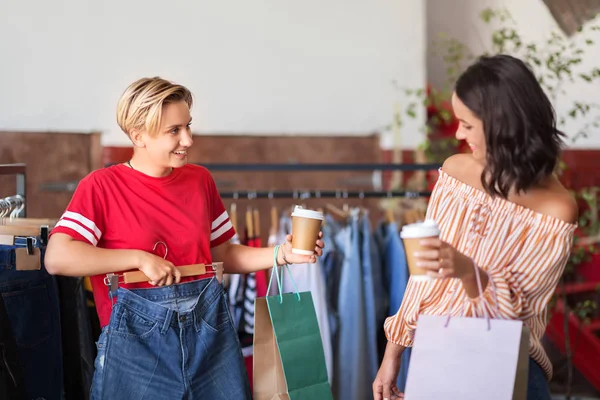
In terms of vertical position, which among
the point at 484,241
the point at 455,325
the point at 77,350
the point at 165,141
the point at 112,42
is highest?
the point at 112,42

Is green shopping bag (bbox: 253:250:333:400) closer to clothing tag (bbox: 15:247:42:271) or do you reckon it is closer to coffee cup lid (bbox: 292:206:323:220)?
coffee cup lid (bbox: 292:206:323:220)

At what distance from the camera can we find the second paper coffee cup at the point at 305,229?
6.27 feet

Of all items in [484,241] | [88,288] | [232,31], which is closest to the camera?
[484,241]

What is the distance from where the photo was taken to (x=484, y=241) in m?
1.67

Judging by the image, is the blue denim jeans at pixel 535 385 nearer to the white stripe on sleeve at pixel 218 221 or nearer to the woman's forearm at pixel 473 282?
the woman's forearm at pixel 473 282

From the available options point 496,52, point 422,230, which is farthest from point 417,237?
point 496,52

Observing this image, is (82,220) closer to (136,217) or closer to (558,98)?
(136,217)

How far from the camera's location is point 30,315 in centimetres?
226

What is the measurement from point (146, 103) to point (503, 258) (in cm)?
94

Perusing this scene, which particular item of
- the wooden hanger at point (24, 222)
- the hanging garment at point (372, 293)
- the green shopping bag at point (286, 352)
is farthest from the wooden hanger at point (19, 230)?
the hanging garment at point (372, 293)

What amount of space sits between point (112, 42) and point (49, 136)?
66cm

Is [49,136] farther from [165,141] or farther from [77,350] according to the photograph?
[165,141]

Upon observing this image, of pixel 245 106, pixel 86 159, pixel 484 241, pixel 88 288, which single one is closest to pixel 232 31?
pixel 245 106

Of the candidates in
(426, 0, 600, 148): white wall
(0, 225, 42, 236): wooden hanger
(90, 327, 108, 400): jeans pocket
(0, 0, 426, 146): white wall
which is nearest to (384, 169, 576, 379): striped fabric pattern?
(90, 327, 108, 400): jeans pocket
